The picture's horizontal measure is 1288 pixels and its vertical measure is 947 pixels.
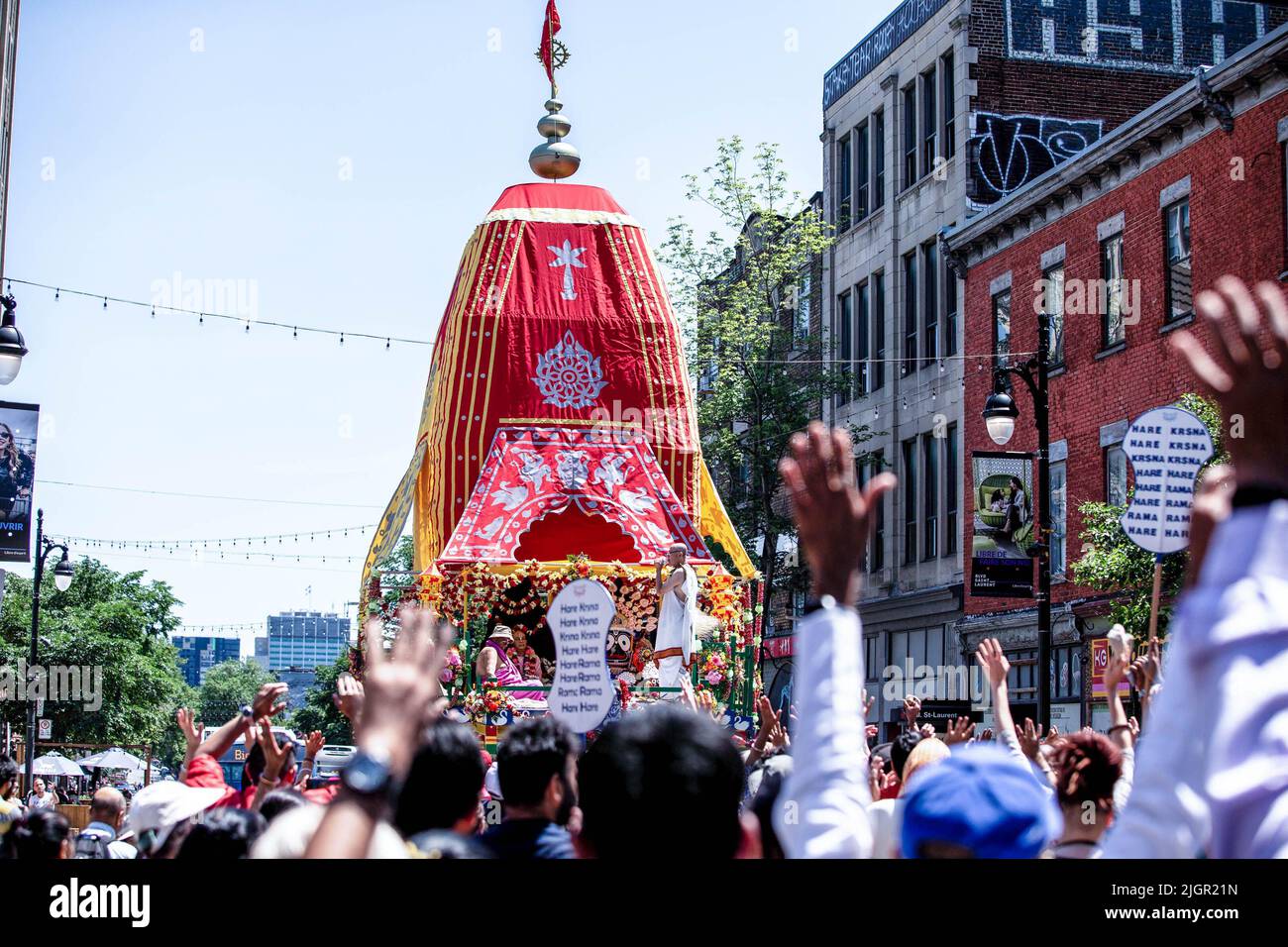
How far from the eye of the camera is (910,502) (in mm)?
34938

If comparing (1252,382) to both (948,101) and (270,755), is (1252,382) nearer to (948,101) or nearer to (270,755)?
(270,755)

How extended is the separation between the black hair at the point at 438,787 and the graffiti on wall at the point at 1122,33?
31.2 m

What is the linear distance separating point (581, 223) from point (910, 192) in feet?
58.9

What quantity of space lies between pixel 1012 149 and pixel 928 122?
2.31 metres

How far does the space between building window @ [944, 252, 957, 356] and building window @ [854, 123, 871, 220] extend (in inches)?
192

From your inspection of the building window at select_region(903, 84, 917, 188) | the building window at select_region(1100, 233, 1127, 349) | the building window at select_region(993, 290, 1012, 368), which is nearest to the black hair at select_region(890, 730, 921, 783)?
the building window at select_region(1100, 233, 1127, 349)

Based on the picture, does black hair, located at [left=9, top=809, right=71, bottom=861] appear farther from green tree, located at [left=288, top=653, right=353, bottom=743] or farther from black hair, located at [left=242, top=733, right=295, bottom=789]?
green tree, located at [left=288, top=653, right=353, bottom=743]

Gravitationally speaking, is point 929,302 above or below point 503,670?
above

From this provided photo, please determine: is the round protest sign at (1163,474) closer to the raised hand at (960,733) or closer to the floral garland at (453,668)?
the raised hand at (960,733)

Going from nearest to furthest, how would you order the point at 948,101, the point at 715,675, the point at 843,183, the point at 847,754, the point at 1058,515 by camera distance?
the point at 847,754
the point at 715,675
the point at 1058,515
the point at 948,101
the point at 843,183

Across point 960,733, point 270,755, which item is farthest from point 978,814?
point 960,733

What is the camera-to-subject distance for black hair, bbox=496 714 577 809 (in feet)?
13.5

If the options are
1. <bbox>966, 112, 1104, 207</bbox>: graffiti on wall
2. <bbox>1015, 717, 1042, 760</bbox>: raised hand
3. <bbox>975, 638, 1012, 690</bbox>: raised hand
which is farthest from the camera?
<bbox>966, 112, 1104, 207</bbox>: graffiti on wall
